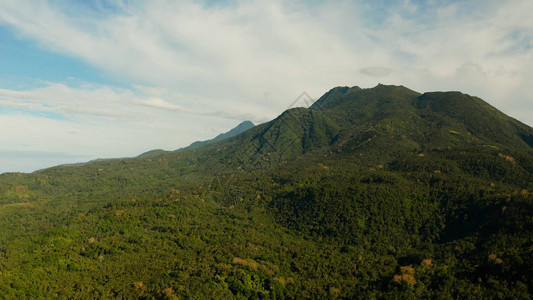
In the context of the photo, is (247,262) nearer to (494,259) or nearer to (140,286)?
(140,286)

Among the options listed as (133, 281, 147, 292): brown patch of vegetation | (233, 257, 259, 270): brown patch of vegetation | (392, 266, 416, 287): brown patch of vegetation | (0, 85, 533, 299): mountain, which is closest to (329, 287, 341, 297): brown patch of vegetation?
(0, 85, 533, 299): mountain

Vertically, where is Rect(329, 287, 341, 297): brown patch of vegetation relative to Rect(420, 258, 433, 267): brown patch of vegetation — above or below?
below

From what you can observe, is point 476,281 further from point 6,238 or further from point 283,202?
point 6,238

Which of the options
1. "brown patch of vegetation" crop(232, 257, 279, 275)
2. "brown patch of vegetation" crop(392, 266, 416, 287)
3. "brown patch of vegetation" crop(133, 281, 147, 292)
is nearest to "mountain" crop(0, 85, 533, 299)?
"brown patch of vegetation" crop(133, 281, 147, 292)

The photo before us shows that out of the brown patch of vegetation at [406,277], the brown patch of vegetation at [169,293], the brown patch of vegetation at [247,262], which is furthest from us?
the brown patch of vegetation at [247,262]

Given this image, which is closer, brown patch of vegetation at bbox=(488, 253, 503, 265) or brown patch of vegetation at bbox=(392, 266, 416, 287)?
brown patch of vegetation at bbox=(488, 253, 503, 265)

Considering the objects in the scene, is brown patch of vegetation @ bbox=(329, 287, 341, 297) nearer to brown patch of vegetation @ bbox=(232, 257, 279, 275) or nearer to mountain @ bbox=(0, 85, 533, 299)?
mountain @ bbox=(0, 85, 533, 299)

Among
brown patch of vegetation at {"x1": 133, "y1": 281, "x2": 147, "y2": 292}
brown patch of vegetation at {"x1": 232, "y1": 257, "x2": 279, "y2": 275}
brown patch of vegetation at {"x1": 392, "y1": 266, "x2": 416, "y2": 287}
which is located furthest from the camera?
brown patch of vegetation at {"x1": 232, "y1": 257, "x2": 279, "y2": 275}

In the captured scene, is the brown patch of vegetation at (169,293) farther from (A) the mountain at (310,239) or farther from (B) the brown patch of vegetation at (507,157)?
(B) the brown patch of vegetation at (507,157)

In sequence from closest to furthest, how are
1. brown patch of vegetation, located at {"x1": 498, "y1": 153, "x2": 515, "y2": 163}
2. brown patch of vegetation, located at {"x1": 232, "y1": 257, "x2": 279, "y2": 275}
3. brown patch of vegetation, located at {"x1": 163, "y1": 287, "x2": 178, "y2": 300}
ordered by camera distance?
brown patch of vegetation, located at {"x1": 163, "y1": 287, "x2": 178, "y2": 300} → brown patch of vegetation, located at {"x1": 232, "y1": 257, "x2": 279, "y2": 275} → brown patch of vegetation, located at {"x1": 498, "y1": 153, "x2": 515, "y2": 163}

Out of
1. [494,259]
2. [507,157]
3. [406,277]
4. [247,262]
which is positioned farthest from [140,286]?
[507,157]

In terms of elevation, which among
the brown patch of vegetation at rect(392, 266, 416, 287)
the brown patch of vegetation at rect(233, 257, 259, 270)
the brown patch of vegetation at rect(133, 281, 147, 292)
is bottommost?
the brown patch of vegetation at rect(392, 266, 416, 287)

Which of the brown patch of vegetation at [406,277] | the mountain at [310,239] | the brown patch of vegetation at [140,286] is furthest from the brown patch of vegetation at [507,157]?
the brown patch of vegetation at [140,286]
